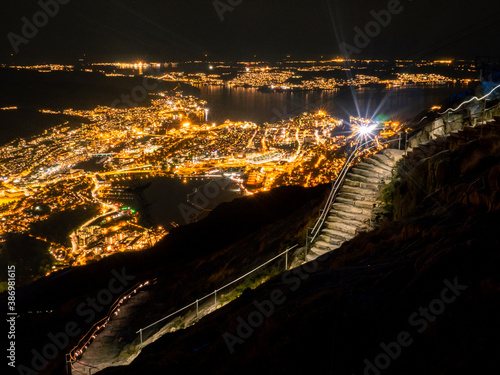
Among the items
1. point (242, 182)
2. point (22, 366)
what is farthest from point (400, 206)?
point (242, 182)

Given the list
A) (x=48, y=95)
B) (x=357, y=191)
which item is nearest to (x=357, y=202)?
(x=357, y=191)

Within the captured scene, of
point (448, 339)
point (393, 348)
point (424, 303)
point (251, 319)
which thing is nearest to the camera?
point (448, 339)

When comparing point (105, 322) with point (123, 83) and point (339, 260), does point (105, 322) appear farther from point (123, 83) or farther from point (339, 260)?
point (123, 83)

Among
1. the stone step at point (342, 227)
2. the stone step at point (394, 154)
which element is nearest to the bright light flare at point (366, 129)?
the stone step at point (394, 154)

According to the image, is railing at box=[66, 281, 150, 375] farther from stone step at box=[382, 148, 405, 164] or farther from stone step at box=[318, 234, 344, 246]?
stone step at box=[382, 148, 405, 164]

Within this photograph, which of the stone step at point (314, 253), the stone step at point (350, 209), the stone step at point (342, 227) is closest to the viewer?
the stone step at point (314, 253)

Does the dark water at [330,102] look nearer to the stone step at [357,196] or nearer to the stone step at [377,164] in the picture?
the stone step at [377,164]

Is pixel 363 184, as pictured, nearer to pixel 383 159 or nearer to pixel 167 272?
pixel 383 159
